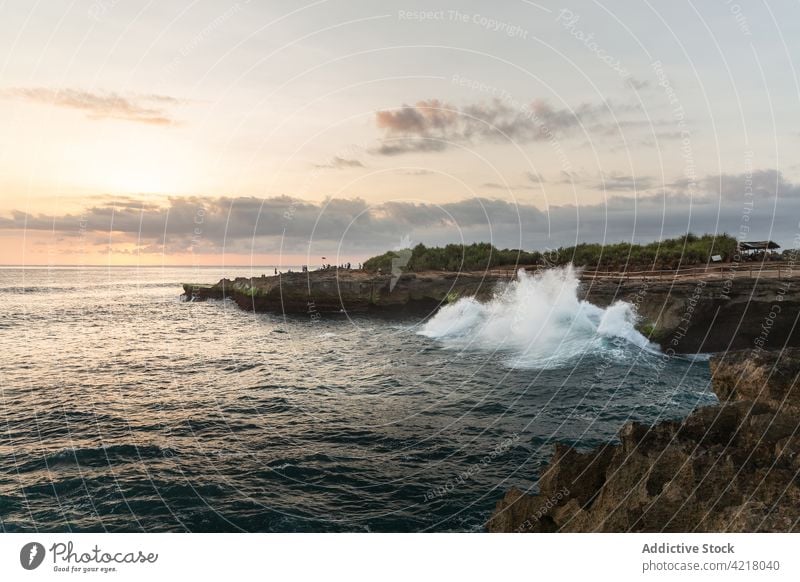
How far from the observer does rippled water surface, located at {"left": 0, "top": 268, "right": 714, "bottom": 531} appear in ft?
46.2

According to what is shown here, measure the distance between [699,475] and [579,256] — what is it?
70834mm

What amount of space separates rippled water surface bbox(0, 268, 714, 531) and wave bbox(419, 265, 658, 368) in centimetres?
100

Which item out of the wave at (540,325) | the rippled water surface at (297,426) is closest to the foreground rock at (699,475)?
the rippled water surface at (297,426)

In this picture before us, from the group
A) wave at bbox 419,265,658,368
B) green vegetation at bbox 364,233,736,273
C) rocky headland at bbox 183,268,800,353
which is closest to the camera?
rocky headland at bbox 183,268,800,353

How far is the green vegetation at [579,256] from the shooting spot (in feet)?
198

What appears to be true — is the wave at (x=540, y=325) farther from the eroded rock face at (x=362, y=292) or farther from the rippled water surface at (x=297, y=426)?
the eroded rock face at (x=362, y=292)

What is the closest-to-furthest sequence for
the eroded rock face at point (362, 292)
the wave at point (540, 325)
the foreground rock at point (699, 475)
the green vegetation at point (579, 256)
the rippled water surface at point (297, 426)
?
the foreground rock at point (699, 475) < the rippled water surface at point (297, 426) < the wave at point (540, 325) < the green vegetation at point (579, 256) < the eroded rock face at point (362, 292)

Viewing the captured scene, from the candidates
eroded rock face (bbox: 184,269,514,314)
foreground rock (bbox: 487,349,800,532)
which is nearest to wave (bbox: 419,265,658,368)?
eroded rock face (bbox: 184,269,514,314)

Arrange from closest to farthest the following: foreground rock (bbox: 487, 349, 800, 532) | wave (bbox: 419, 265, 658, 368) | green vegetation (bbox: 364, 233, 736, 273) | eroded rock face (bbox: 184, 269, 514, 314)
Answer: foreground rock (bbox: 487, 349, 800, 532) → wave (bbox: 419, 265, 658, 368) → green vegetation (bbox: 364, 233, 736, 273) → eroded rock face (bbox: 184, 269, 514, 314)

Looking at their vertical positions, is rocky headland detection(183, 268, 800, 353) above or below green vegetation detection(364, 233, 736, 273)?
below

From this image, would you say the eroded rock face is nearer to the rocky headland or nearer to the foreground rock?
the rocky headland

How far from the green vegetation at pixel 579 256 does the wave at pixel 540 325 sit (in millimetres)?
9268

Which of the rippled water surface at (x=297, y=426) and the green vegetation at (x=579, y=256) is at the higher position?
the green vegetation at (x=579, y=256)
